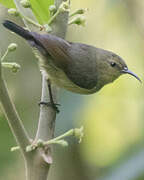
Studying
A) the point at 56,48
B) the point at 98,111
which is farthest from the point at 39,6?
the point at 98,111

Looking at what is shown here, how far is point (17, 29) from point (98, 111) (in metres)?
2.26

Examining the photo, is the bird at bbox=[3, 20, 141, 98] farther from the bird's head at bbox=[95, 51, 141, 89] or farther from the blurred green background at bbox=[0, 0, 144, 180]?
the blurred green background at bbox=[0, 0, 144, 180]

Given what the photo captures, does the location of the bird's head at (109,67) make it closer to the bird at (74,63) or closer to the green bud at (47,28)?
the bird at (74,63)

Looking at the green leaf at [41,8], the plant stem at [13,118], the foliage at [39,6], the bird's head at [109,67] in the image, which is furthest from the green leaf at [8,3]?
the bird's head at [109,67]

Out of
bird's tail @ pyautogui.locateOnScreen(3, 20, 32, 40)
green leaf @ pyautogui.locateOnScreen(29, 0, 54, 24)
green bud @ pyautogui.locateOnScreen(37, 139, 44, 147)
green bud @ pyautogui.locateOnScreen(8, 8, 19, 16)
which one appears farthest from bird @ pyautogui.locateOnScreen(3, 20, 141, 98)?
green bud @ pyautogui.locateOnScreen(37, 139, 44, 147)

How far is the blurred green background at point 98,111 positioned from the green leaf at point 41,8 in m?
0.92

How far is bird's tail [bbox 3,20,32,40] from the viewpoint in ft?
8.77

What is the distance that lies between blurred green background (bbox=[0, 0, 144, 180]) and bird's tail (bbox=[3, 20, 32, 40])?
595mm

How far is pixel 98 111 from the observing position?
4852 millimetres

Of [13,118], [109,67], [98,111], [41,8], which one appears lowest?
[98,111]

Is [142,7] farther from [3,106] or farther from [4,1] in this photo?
[3,106]

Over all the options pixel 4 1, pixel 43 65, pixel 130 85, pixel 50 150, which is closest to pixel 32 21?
pixel 4 1

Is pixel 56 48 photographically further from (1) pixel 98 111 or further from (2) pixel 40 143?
(1) pixel 98 111

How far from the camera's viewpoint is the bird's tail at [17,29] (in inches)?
105
